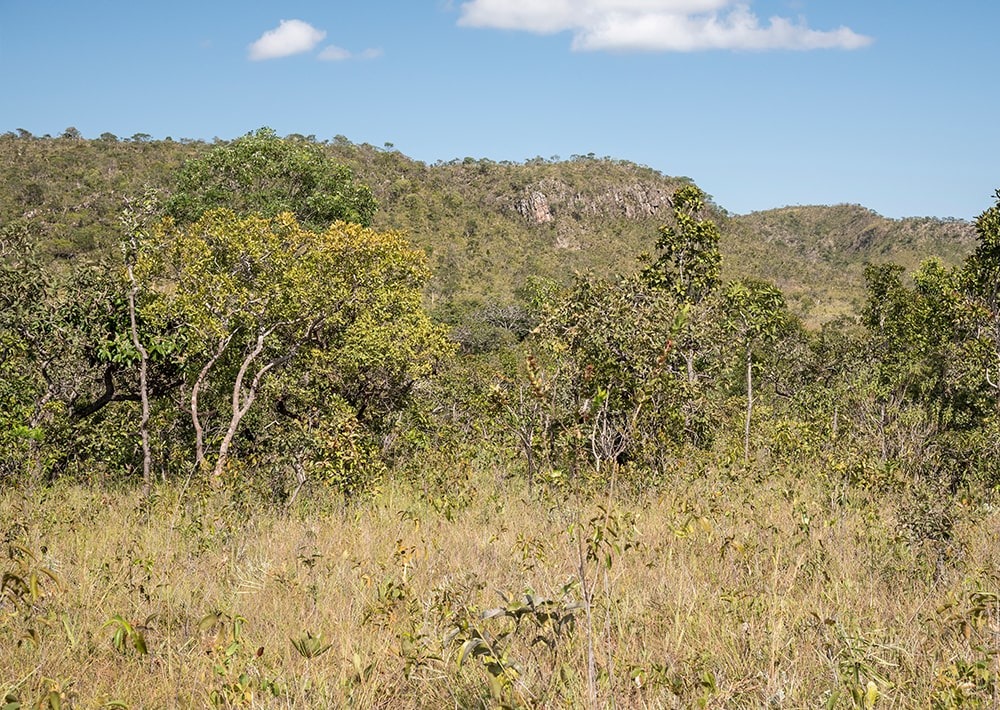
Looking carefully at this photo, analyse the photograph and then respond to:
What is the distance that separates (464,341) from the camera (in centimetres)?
3719

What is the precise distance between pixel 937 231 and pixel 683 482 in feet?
394

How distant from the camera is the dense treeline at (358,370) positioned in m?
8.90

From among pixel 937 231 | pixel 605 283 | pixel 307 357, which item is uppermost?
pixel 937 231

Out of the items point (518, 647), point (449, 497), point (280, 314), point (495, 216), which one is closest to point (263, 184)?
point (280, 314)

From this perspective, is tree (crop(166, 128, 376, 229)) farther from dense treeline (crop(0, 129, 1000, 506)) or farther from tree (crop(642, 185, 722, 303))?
tree (crop(642, 185, 722, 303))

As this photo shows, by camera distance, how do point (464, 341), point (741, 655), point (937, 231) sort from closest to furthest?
1. point (741, 655)
2. point (464, 341)
3. point (937, 231)

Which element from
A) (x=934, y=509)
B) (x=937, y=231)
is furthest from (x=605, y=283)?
(x=937, y=231)

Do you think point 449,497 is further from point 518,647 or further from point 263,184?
point 263,184

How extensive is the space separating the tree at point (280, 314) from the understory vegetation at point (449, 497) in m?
0.05

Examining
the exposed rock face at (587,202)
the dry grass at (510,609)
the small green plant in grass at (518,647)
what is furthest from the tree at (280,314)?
the exposed rock face at (587,202)

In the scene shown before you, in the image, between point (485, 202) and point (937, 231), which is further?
point (937, 231)

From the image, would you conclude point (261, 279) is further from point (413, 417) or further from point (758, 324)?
point (758, 324)

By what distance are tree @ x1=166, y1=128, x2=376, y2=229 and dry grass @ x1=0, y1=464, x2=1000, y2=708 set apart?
1572 centimetres

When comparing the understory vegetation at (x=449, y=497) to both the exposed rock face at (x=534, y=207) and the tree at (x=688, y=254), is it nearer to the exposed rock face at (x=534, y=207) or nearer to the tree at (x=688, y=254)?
the tree at (x=688, y=254)
